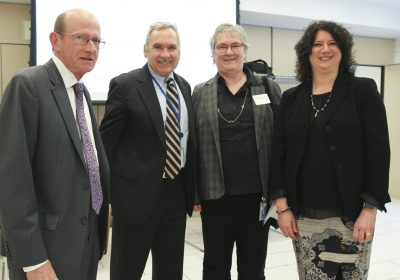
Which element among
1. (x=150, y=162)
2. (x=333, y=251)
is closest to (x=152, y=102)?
(x=150, y=162)

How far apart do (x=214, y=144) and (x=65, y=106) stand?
845 mm

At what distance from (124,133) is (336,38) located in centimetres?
108

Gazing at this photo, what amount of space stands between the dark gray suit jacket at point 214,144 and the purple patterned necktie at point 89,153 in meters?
0.64

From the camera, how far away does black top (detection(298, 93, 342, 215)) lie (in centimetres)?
161

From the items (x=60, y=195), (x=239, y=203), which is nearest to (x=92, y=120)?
(x=60, y=195)

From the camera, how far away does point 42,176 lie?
49.1 inches

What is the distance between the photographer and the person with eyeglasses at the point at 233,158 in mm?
1910

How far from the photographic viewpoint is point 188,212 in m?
1.97

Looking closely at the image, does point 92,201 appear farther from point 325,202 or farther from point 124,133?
point 325,202

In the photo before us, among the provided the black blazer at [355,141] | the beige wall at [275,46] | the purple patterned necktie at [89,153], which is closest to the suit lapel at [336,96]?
the black blazer at [355,141]

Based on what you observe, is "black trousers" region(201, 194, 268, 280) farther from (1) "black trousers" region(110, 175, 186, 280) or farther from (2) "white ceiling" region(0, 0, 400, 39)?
(2) "white ceiling" region(0, 0, 400, 39)

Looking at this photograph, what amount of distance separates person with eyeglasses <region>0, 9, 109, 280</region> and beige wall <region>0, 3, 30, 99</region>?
311 cm

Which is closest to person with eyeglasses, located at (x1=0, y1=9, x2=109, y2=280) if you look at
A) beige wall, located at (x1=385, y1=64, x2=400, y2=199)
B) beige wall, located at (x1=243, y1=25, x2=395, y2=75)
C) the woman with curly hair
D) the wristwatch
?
the woman with curly hair

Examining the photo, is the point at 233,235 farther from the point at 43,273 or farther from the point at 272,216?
the point at 43,273
